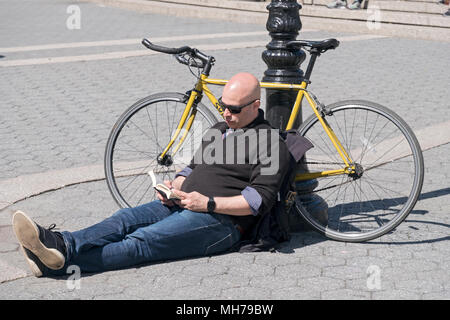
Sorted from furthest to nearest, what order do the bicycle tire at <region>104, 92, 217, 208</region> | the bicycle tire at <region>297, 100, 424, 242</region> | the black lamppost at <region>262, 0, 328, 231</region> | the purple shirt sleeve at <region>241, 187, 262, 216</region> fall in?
the bicycle tire at <region>104, 92, 217, 208</region>, the black lamppost at <region>262, 0, 328, 231</region>, the bicycle tire at <region>297, 100, 424, 242</region>, the purple shirt sleeve at <region>241, 187, 262, 216</region>

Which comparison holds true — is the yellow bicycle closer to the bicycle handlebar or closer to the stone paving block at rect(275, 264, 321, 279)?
the bicycle handlebar

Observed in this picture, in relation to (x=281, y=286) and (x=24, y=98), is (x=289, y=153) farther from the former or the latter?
(x=24, y=98)

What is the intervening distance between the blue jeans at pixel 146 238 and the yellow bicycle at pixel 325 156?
34 cm

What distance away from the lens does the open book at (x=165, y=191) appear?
4.41m

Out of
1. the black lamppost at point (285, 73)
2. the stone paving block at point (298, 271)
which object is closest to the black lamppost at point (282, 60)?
the black lamppost at point (285, 73)

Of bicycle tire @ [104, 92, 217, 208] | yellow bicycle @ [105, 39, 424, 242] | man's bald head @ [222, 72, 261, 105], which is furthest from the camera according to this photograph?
bicycle tire @ [104, 92, 217, 208]

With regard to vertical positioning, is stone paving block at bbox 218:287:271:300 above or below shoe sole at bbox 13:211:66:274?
below

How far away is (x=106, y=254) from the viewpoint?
170 inches

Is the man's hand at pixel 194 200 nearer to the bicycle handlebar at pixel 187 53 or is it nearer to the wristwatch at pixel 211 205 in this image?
the wristwatch at pixel 211 205

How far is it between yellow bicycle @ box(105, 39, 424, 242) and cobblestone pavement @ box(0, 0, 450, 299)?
204 mm

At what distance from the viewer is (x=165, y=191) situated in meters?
4.45

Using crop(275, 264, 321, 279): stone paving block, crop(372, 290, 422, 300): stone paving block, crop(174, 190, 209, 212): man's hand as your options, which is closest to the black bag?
crop(275, 264, 321, 279): stone paving block

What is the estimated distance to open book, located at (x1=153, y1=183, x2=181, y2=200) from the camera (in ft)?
14.5
